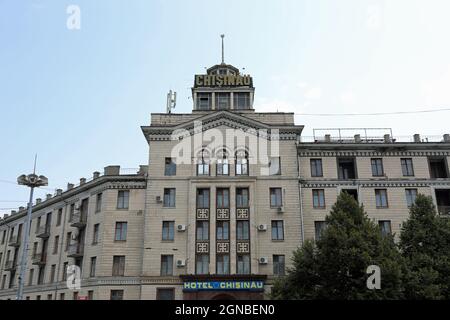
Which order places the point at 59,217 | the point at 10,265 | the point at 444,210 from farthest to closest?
the point at 10,265 < the point at 59,217 < the point at 444,210

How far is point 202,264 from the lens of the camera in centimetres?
3691

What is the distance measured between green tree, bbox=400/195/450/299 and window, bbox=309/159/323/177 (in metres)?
10.6

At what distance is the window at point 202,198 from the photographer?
3884 centimetres

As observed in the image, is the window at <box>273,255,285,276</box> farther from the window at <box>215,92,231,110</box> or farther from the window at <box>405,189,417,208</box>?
the window at <box>215,92,231,110</box>

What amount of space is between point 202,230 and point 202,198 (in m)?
2.89

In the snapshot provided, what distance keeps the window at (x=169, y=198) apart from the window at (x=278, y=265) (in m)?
10.1

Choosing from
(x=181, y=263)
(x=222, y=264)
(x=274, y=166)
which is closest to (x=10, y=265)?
(x=181, y=263)

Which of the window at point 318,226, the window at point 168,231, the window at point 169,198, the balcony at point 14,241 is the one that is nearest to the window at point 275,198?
the window at point 318,226

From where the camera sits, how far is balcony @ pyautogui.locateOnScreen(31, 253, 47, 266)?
149 feet

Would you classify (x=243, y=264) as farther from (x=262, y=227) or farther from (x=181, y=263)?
(x=181, y=263)

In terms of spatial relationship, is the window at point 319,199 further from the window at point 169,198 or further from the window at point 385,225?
the window at point 169,198

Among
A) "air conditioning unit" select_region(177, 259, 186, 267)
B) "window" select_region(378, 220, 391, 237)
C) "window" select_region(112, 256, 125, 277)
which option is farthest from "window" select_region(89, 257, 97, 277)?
"window" select_region(378, 220, 391, 237)
